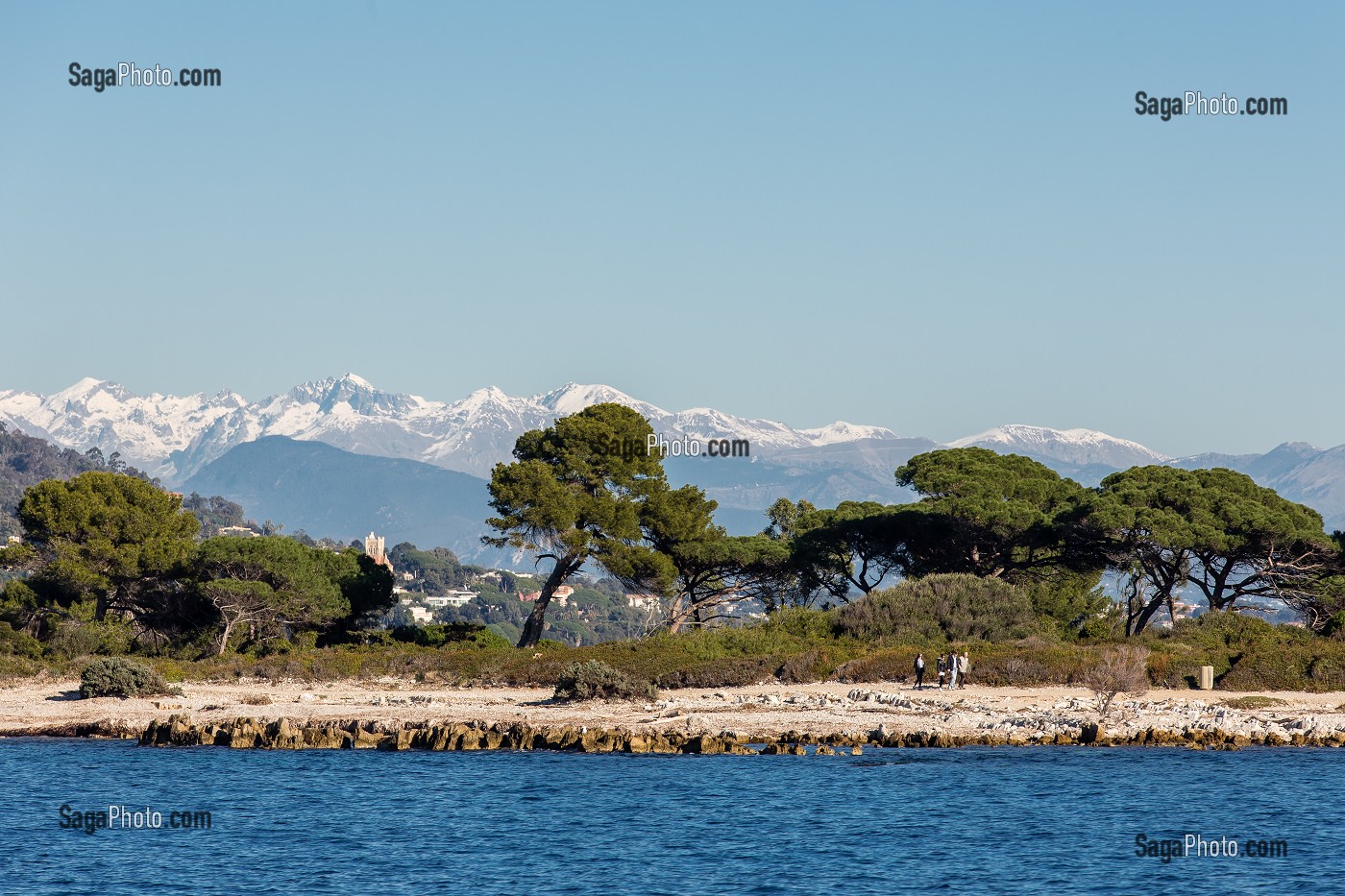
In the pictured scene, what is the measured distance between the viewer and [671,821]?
30250 mm

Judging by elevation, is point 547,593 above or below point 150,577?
below

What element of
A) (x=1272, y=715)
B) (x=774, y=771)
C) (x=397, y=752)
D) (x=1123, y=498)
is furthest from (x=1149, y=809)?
(x=1123, y=498)

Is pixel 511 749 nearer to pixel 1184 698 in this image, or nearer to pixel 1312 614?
pixel 1184 698

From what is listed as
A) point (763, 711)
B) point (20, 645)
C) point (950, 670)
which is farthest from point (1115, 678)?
point (20, 645)

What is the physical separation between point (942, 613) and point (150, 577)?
29.5 meters

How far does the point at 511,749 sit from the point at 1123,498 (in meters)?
28.5

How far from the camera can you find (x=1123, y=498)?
57.7 m

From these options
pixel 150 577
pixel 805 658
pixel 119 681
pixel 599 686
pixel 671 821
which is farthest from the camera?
pixel 150 577

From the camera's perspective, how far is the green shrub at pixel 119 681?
4644 centimetres

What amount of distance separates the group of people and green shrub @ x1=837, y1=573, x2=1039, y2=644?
15.3 ft

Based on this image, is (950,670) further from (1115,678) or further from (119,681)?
(119,681)

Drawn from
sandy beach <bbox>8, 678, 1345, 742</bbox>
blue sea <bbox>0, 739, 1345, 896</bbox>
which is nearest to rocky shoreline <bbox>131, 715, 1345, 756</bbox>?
sandy beach <bbox>8, 678, 1345, 742</bbox>

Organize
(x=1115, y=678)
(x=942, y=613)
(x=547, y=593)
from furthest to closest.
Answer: (x=547, y=593), (x=942, y=613), (x=1115, y=678)

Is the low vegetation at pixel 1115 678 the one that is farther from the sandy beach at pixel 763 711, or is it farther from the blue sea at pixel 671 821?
the blue sea at pixel 671 821
